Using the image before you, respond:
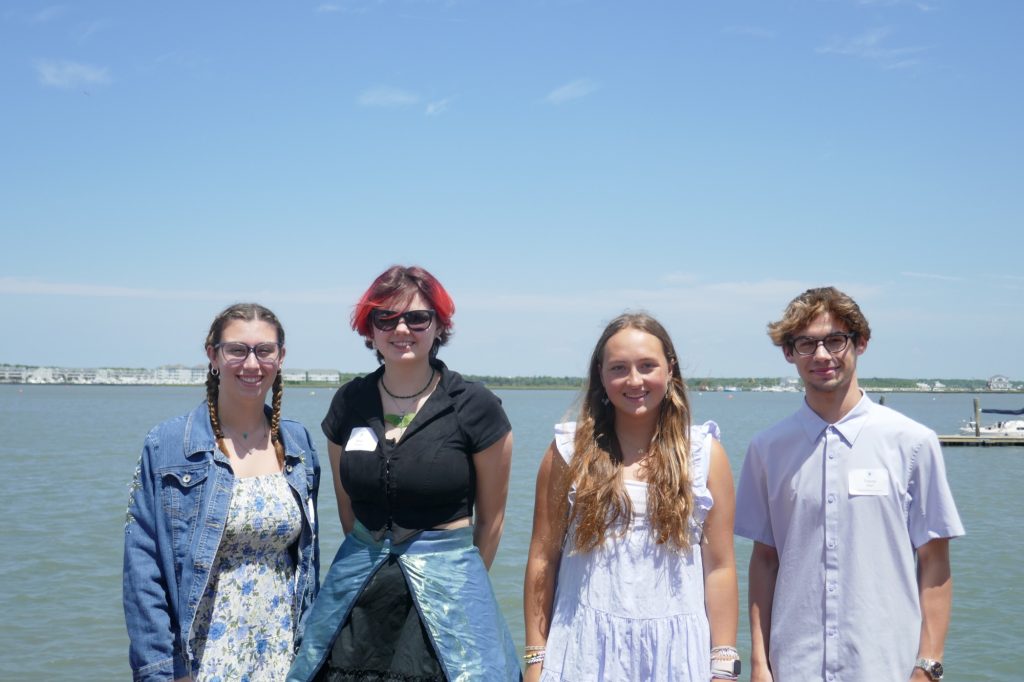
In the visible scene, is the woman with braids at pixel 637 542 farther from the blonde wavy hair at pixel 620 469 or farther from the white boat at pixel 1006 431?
the white boat at pixel 1006 431

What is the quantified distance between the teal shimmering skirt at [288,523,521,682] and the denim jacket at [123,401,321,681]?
33cm

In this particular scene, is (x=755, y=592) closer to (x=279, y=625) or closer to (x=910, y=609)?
(x=910, y=609)

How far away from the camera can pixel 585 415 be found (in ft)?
11.4

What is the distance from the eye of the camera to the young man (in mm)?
3182

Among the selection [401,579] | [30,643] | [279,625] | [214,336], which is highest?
[214,336]

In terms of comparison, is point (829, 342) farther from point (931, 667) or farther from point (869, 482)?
point (931, 667)

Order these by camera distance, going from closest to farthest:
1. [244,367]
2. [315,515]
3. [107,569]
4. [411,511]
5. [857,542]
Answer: [857,542] < [411,511] < [244,367] < [315,515] < [107,569]

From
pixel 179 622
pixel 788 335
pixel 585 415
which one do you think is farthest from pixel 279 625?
pixel 788 335

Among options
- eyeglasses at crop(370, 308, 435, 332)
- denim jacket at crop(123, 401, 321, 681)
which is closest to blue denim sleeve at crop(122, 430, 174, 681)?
denim jacket at crop(123, 401, 321, 681)

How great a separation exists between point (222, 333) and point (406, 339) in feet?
2.69

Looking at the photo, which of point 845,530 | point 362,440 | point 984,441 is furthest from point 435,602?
point 984,441

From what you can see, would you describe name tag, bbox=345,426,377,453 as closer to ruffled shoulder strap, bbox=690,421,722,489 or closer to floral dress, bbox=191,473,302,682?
floral dress, bbox=191,473,302,682

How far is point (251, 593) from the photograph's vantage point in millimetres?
3506

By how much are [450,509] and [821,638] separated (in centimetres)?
150
